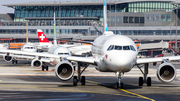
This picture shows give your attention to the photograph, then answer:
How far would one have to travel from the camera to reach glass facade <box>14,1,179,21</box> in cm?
16388

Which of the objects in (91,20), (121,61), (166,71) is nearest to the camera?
(121,61)

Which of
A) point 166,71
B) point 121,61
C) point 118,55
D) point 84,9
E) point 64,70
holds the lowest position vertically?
point 166,71

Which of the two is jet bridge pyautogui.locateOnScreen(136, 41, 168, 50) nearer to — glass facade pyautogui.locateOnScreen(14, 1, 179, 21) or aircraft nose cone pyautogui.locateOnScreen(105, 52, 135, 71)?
glass facade pyautogui.locateOnScreen(14, 1, 179, 21)

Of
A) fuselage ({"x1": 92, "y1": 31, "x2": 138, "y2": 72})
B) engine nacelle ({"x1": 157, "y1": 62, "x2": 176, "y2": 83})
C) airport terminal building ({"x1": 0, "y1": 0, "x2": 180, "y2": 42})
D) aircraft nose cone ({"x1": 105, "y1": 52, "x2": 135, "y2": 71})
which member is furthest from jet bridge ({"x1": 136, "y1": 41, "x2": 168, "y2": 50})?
aircraft nose cone ({"x1": 105, "y1": 52, "x2": 135, "y2": 71})

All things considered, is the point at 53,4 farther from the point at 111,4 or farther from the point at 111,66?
the point at 111,66

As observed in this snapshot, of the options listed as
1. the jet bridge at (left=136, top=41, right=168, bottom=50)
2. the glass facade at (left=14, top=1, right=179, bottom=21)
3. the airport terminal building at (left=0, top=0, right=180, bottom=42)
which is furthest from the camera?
the glass facade at (left=14, top=1, right=179, bottom=21)

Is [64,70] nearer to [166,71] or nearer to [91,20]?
[166,71]

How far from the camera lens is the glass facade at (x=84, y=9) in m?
164

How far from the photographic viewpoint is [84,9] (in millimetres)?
177875

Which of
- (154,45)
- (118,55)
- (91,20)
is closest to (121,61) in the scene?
(118,55)

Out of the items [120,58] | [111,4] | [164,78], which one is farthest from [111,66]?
[111,4]

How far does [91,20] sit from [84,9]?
2221 centimetres

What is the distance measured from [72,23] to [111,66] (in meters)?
121

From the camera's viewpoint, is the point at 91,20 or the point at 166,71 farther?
the point at 91,20
